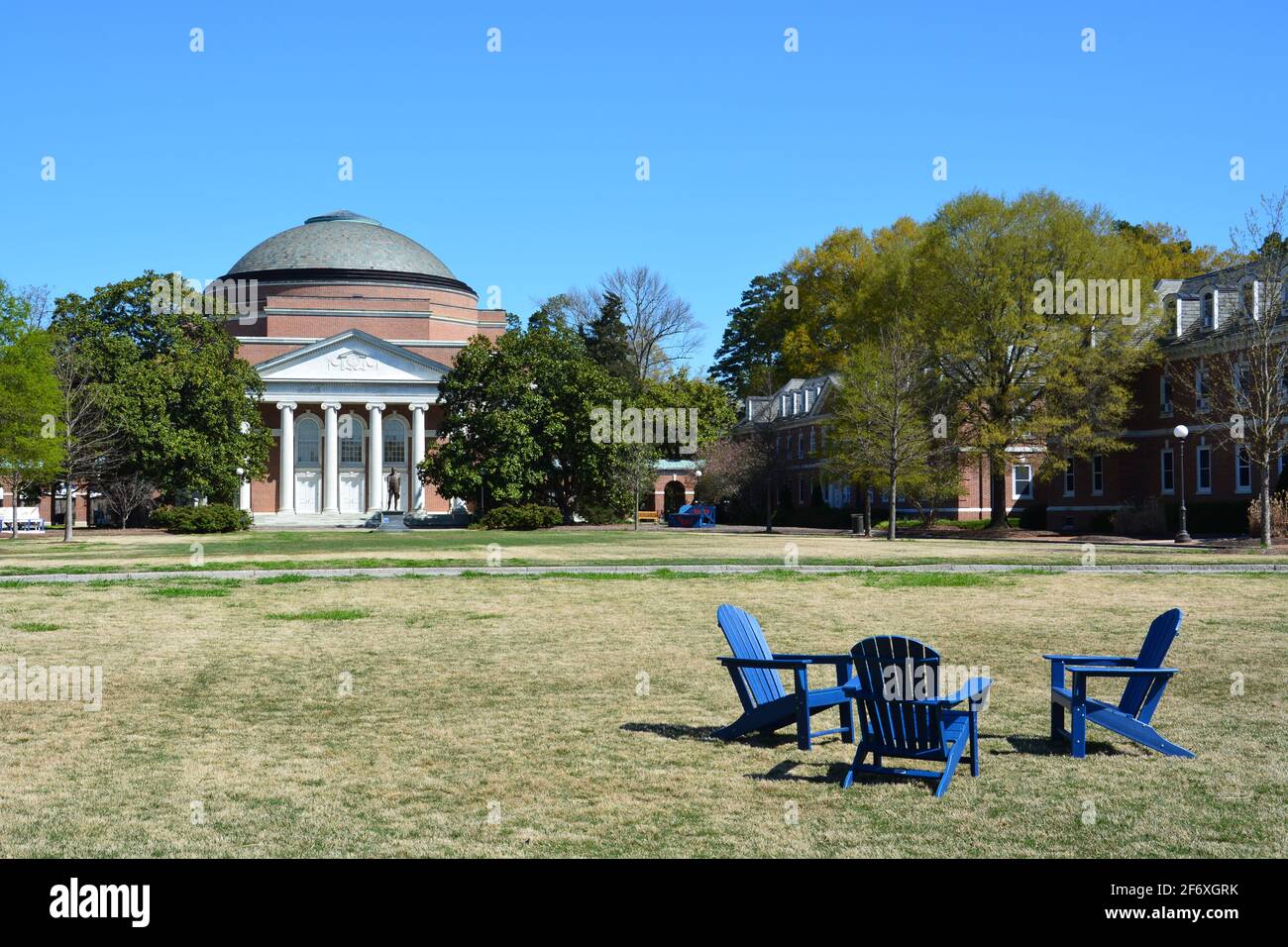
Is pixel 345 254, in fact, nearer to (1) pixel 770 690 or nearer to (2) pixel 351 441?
(2) pixel 351 441

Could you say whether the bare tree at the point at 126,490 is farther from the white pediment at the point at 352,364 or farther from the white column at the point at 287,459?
the white pediment at the point at 352,364

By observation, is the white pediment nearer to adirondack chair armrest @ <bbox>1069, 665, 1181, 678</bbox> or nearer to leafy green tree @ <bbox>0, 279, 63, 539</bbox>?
leafy green tree @ <bbox>0, 279, 63, 539</bbox>

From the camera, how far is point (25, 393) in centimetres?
4925

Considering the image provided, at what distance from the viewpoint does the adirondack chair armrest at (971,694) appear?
8.98 metres

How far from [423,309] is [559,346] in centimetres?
2200

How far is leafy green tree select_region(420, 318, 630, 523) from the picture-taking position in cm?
6831

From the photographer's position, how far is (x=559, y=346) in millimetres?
71875

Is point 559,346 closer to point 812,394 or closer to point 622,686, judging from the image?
point 812,394

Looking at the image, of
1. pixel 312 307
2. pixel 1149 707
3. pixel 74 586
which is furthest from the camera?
pixel 312 307

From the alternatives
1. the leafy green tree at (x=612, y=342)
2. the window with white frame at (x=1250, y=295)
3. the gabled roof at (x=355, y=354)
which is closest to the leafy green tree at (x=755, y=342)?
the leafy green tree at (x=612, y=342)

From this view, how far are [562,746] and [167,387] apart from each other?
60692 mm

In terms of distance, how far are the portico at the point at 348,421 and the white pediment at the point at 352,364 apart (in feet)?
0.21
